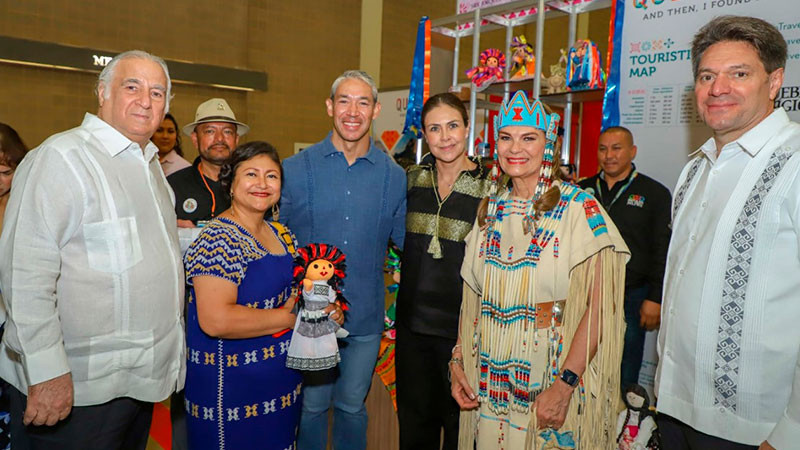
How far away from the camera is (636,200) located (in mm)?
3727

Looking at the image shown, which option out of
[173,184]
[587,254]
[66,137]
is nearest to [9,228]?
[66,137]

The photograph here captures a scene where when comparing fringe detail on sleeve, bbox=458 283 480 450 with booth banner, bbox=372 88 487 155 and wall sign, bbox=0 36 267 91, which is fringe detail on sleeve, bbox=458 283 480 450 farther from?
wall sign, bbox=0 36 267 91

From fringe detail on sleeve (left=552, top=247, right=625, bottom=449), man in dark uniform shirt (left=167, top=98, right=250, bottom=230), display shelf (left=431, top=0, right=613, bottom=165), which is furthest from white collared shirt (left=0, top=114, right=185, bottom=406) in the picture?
display shelf (left=431, top=0, right=613, bottom=165)

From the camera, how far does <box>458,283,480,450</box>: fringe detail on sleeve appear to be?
215 cm

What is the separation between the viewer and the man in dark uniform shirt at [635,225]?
3631 millimetres

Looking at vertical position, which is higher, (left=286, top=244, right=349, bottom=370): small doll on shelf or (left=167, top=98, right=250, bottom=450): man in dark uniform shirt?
(left=167, top=98, right=250, bottom=450): man in dark uniform shirt

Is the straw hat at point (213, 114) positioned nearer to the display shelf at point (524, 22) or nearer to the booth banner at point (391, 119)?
the display shelf at point (524, 22)

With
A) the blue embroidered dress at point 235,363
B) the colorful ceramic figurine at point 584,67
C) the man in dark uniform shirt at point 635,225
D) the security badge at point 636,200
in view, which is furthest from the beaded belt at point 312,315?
the colorful ceramic figurine at point 584,67

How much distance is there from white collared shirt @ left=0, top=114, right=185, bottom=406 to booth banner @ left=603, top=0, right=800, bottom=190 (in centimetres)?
313

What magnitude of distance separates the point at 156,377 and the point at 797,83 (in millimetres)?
3536

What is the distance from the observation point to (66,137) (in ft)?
5.64

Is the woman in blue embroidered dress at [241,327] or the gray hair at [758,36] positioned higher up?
the gray hair at [758,36]

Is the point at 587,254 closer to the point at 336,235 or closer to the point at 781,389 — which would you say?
the point at 781,389

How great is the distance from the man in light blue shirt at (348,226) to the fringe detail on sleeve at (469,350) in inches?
22.1
